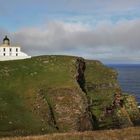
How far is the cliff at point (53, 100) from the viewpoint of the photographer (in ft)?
229

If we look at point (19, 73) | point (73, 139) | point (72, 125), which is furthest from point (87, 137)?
point (19, 73)

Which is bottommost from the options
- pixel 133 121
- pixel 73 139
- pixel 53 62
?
pixel 133 121

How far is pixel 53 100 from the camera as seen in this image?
3174 inches

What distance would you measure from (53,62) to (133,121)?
27.1 m

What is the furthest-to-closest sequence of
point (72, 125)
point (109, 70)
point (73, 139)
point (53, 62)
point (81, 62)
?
point (109, 70) → point (81, 62) → point (53, 62) → point (72, 125) → point (73, 139)

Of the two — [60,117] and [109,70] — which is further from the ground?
[109,70]

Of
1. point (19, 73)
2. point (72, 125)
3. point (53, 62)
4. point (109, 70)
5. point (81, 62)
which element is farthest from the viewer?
point (109, 70)

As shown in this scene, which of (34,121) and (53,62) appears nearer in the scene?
(34,121)

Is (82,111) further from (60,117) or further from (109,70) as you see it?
(109,70)

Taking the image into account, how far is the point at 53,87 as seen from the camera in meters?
80.9

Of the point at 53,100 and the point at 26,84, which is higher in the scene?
the point at 26,84

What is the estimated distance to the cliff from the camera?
69875 millimetres

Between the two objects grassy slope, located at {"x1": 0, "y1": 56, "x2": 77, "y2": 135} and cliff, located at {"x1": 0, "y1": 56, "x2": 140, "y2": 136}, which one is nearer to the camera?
grassy slope, located at {"x1": 0, "y1": 56, "x2": 77, "y2": 135}

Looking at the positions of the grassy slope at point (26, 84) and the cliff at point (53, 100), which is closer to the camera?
the grassy slope at point (26, 84)
